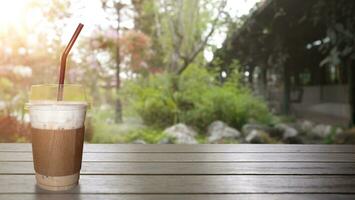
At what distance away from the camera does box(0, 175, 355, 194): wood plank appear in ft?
2.25

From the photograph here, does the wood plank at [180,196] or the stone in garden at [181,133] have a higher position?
the wood plank at [180,196]

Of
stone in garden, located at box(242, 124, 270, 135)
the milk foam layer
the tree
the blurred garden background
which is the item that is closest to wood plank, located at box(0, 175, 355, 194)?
the milk foam layer

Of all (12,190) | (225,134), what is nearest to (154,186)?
(12,190)

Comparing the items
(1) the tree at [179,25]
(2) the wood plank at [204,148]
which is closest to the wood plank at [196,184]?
(2) the wood plank at [204,148]

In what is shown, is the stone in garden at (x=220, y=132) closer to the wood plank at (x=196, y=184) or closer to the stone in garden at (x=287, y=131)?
the stone in garden at (x=287, y=131)

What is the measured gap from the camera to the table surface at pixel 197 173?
67 cm

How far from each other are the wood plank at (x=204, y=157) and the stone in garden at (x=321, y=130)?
226 cm

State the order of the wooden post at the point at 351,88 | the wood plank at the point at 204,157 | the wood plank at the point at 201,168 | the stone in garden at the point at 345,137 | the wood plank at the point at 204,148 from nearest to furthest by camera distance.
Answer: the wood plank at the point at 201,168 < the wood plank at the point at 204,157 < the wood plank at the point at 204,148 < the stone in garden at the point at 345,137 < the wooden post at the point at 351,88

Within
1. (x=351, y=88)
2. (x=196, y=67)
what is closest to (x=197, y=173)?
(x=196, y=67)

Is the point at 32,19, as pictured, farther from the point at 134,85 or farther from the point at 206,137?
the point at 206,137

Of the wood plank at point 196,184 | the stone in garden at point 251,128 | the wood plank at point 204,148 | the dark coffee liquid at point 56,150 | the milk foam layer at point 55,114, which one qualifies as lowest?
the stone in garden at point 251,128

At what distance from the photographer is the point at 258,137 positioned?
123 inches

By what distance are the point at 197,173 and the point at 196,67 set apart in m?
2.52

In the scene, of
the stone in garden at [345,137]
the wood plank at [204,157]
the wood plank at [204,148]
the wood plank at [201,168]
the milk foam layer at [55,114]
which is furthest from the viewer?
the stone in garden at [345,137]
